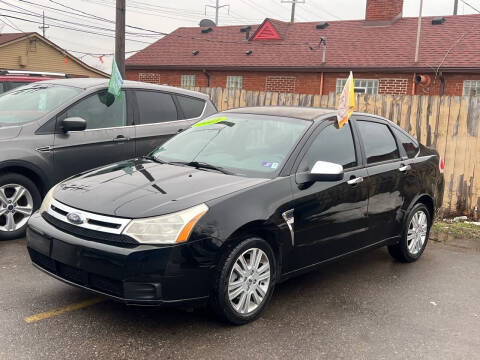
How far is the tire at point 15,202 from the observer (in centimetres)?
561

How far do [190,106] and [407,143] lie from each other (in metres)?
3.08

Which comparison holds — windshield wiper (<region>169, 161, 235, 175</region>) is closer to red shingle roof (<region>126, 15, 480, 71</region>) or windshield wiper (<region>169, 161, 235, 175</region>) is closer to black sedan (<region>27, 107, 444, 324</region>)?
black sedan (<region>27, 107, 444, 324</region>)

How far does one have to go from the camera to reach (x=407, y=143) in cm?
584

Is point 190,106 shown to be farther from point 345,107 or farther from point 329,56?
point 329,56

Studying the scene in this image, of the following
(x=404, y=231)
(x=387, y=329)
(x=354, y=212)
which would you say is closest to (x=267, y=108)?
(x=354, y=212)

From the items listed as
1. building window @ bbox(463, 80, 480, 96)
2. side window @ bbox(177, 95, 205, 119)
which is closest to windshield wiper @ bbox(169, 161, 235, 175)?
side window @ bbox(177, 95, 205, 119)

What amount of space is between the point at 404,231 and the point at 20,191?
4068 millimetres

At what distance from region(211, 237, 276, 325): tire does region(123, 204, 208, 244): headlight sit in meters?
0.37

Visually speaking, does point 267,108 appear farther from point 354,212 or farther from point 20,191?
point 20,191

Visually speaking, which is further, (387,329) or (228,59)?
(228,59)

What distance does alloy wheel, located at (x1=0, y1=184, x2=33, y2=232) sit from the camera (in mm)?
5629

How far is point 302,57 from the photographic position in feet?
80.9

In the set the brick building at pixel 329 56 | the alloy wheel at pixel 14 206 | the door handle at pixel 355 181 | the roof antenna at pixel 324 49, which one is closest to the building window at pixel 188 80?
the brick building at pixel 329 56

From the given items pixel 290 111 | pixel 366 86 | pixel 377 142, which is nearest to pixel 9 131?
pixel 290 111
